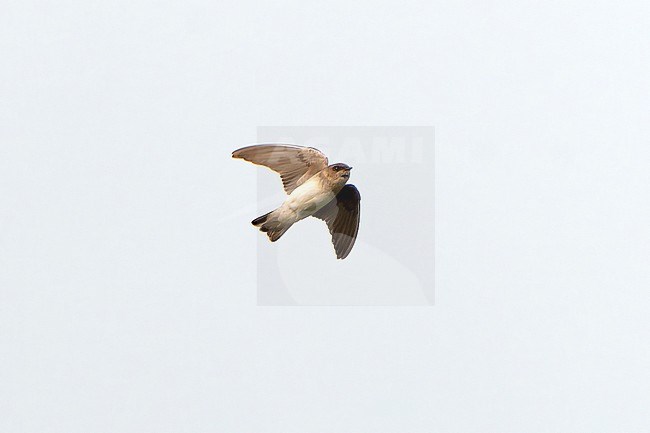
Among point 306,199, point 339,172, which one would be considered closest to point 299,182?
point 306,199

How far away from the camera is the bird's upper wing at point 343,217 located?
8.85 meters

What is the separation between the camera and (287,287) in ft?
32.0

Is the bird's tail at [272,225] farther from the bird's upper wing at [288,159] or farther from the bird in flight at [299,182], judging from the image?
the bird's upper wing at [288,159]

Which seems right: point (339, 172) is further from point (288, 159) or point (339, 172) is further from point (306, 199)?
point (288, 159)

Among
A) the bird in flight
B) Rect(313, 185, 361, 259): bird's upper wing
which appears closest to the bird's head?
the bird in flight

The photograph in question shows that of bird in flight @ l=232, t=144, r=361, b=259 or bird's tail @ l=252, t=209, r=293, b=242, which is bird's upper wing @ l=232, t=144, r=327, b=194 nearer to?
bird in flight @ l=232, t=144, r=361, b=259

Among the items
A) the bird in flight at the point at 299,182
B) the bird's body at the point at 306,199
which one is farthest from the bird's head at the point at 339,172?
the bird's body at the point at 306,199

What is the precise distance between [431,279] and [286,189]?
2205 millimetres

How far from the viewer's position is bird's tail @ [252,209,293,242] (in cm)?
866

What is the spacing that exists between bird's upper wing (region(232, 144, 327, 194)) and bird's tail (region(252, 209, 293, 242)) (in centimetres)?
29

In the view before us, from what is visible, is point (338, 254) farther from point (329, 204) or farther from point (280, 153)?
point (280, 153)

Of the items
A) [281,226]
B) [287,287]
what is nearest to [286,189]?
[281,226]

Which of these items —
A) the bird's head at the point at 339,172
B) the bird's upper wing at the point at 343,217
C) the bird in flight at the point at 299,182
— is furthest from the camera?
the bird's upper wing at the point at 343,217

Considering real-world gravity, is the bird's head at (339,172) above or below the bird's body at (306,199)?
above
